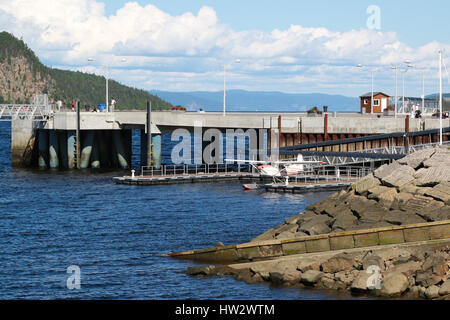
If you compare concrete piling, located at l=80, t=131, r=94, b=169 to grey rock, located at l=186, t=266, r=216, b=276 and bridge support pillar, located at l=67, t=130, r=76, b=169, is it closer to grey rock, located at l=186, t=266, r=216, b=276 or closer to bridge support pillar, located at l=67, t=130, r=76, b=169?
bridge support pillar, located at l=67, t=130, r=76, b=169

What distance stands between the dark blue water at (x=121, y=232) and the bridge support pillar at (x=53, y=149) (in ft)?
35.2

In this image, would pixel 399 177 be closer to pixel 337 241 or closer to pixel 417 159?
pixel 417 159

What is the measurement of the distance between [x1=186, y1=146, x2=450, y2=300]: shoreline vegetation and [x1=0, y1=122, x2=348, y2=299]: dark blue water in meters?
1.17

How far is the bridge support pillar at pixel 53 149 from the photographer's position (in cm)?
9512

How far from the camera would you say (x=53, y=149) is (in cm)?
9544

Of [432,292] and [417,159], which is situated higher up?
[417,159]

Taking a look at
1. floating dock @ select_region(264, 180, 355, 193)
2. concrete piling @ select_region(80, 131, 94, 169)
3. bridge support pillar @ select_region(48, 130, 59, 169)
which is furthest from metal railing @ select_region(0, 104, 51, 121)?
floating dock @ select_region(264, 180, 355, 193)

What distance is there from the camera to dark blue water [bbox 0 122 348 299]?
1425 inches

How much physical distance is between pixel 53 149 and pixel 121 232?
154ft

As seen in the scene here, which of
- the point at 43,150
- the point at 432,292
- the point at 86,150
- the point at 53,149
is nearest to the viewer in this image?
the point at 432,292

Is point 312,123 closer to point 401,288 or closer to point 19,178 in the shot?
point 19,178

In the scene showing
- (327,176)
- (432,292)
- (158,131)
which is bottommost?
(432,292)

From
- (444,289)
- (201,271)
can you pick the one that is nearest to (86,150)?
(201,271)

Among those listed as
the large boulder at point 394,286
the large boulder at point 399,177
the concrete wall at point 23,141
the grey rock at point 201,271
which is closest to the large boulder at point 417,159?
the large boulder at point 399,177
